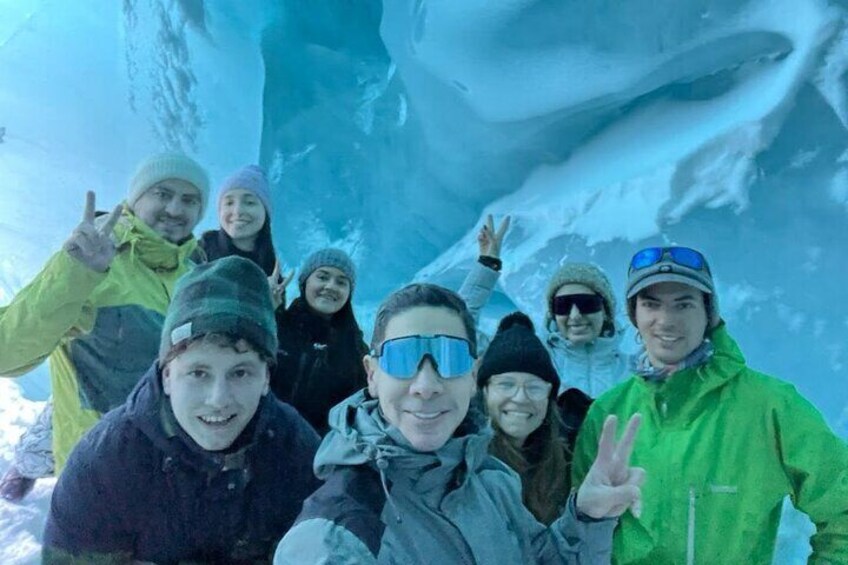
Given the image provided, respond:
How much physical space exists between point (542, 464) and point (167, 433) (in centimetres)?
90

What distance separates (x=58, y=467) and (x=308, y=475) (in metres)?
0.97

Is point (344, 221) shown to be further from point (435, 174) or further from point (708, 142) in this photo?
point (708, 142)

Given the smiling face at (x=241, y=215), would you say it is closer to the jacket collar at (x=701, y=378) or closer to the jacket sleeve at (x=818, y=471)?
the jacket collar at (x=701, y=378)

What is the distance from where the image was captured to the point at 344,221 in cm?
769

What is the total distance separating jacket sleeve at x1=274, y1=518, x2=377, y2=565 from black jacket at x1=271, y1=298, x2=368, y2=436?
1238 millimetres

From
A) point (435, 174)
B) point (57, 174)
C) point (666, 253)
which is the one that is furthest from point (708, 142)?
point (57, 174)

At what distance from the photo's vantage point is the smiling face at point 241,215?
2.58 meters

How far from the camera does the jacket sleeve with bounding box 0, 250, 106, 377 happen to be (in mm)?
1613

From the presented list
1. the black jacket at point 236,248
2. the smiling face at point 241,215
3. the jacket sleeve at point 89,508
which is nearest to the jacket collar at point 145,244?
the black jacket at point 236,248

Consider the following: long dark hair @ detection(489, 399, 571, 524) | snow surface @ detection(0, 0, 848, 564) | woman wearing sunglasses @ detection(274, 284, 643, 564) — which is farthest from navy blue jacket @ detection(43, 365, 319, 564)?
snow surface @ detection(0, 0, 848, 564)

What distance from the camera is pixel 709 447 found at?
1.55m

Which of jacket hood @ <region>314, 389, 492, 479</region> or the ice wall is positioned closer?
jacket hood @ <region>314, 389, 492, 479</region>

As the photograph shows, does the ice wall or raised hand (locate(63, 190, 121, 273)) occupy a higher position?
the ice wall

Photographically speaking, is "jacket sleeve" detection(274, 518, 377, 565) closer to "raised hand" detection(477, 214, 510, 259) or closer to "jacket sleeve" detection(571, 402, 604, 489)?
"jacket sleeve" detection(571, 402, 604, 489)
